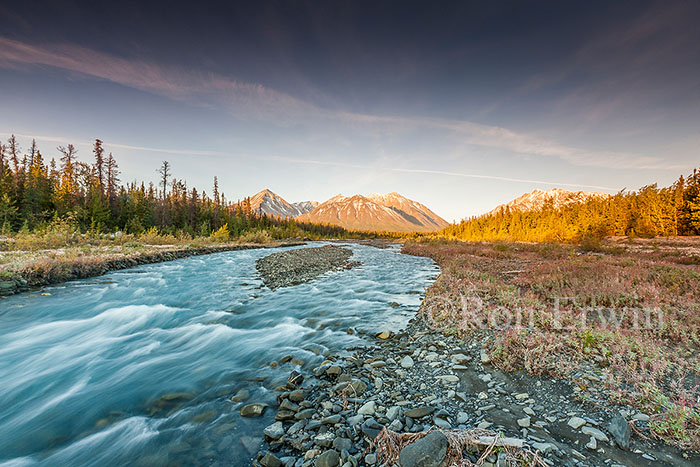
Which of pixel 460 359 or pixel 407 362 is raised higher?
pixel 460 359

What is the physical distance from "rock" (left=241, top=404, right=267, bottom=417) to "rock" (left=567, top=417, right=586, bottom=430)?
14.7 feet

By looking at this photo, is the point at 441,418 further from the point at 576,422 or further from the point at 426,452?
the point at 576,422

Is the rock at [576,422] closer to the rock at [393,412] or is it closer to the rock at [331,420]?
the rock at [393,412]

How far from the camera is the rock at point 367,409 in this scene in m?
3.97

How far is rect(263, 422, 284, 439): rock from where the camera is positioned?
3750mm

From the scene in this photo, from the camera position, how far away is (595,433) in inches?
127

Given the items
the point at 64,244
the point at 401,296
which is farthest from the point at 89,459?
the point at 64,244

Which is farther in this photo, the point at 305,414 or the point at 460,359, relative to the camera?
the point at 460,359

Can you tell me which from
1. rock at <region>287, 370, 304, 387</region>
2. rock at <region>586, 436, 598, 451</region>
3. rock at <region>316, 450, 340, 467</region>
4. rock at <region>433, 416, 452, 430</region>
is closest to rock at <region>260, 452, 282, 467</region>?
rock at <region>316, 450, 340, 467</region>

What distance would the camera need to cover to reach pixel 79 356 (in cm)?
745

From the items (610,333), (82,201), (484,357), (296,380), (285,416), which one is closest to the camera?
(285,416)

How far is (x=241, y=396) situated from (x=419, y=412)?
3.33 m

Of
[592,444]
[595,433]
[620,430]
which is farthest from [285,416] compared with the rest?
[620,430]

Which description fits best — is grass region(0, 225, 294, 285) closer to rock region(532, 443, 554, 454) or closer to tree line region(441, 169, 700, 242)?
rock region(532, 443, 554, 454)
